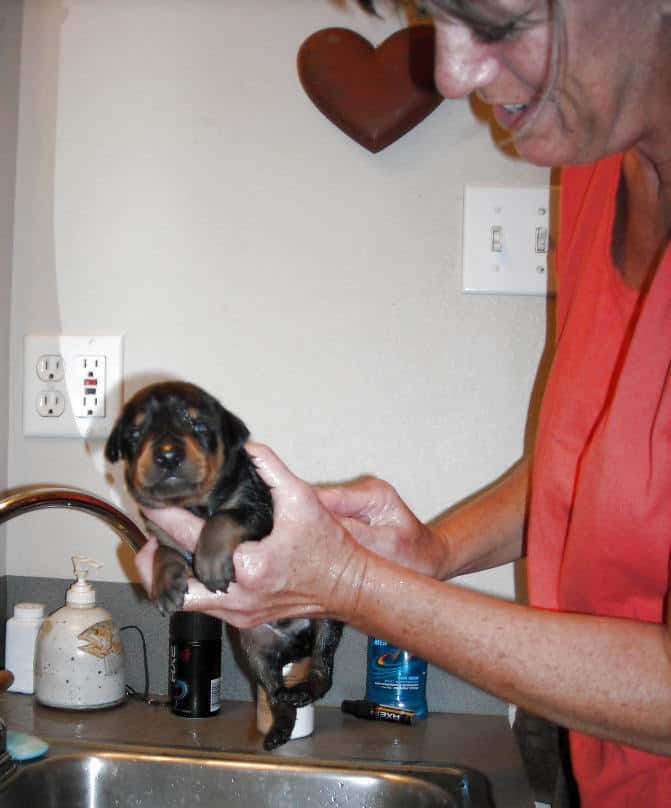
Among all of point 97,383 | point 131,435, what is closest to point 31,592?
point 97,383

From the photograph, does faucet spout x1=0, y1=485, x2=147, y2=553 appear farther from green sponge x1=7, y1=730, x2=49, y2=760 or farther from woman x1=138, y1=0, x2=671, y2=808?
green sponge x1=7, y1=730, x2=49, y2=760

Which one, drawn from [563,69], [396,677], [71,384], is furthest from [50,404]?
[563,69]

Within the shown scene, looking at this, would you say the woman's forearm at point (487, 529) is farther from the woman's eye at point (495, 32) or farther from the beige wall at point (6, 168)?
the beige wall at point (6, 168)

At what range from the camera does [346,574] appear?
98 cm

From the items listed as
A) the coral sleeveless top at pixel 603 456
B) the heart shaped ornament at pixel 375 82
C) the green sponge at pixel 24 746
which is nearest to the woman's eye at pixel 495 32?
the coral sleeveless top at pixel 603 456

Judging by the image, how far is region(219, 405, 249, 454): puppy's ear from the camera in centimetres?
122

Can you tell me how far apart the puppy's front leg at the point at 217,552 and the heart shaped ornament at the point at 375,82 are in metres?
0.83

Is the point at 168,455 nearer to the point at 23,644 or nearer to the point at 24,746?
the point at 24,746

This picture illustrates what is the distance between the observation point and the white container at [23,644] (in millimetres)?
1581

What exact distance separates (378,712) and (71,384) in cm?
81

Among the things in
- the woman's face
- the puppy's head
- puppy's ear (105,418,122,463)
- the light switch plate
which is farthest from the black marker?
the woman's face

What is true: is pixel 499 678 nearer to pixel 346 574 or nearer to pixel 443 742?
pixel 346 574

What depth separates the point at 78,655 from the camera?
58.8 inches

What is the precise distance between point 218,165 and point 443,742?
111 cm
